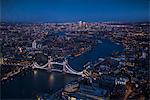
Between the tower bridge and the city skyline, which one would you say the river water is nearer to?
the tower bridge

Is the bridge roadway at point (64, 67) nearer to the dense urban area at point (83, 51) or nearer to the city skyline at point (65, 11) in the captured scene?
the dense urban area at point (83, 51)

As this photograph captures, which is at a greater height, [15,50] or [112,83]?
[15,50]

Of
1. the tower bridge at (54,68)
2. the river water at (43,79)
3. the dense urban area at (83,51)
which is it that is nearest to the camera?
the dense urban area at (83,51)

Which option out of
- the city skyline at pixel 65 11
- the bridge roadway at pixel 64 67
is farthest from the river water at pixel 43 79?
the city skyline at pixel 65 11

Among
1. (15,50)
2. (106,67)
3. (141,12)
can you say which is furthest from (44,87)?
(141,12)

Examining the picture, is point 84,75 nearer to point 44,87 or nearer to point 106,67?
point 106,67

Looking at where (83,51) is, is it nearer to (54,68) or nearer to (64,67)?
(64,67)
